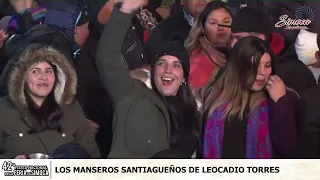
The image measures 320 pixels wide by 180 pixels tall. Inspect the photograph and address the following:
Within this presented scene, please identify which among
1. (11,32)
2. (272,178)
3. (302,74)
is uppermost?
(11,32)

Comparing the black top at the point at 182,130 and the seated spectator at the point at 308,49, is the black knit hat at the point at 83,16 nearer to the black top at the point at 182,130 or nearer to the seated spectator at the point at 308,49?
the black top at the point at 182,130

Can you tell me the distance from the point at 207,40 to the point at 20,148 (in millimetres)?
1367

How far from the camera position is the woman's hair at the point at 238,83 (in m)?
3.98

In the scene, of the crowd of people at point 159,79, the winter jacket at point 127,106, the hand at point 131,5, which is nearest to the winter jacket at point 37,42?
the crowd of people at point 159,79

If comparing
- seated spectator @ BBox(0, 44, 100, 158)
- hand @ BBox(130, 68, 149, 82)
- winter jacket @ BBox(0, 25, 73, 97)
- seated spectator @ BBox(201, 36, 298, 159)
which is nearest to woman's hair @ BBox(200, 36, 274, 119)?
seated spectator @ BBox(201, 36, 298, 159)

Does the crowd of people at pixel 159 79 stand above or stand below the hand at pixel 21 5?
below

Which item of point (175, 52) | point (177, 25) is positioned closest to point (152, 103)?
point (175, 52)

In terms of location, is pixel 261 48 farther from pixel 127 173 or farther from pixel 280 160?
pixel 127 173

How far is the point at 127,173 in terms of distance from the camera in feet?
13.1

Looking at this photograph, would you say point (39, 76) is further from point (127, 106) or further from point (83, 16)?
point (127, 106)

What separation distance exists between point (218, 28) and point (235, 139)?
704 millimetres

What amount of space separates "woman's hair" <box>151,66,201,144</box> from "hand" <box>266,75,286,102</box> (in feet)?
1.58

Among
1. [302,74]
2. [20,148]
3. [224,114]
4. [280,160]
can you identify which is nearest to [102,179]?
[20,148]

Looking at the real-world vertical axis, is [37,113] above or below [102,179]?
above
